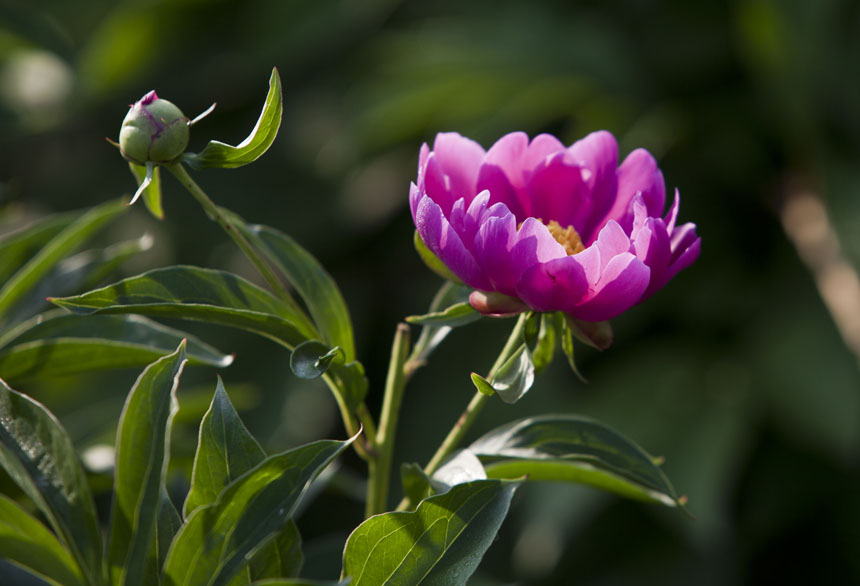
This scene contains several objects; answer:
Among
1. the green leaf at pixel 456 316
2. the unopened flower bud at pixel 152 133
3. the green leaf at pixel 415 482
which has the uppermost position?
the unopened flower bud at pixel 152 133

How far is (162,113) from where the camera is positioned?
48cm

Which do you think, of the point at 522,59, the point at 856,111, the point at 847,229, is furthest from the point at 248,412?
the point at 856,111

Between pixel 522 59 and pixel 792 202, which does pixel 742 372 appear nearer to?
pixel 792 202

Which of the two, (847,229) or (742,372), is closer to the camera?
(847,229)

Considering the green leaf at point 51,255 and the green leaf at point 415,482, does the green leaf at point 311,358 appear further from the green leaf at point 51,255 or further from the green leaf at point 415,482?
the green leaf at point 51,255

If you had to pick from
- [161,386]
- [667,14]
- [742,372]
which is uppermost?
[667,14]

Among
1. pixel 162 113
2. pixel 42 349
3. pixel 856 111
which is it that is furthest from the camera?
pixel 856 111

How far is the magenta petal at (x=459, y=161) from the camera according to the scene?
59cm

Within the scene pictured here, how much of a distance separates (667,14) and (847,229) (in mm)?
799

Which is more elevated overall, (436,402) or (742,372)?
(436,402)

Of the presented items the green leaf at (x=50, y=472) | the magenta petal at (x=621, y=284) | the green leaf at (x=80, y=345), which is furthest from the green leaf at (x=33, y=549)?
the magenta petal at (x=621, y=284)

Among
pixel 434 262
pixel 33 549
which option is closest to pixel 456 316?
pixel 434 262

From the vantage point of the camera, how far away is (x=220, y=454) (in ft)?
1.57

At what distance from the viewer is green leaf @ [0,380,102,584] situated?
494mm
